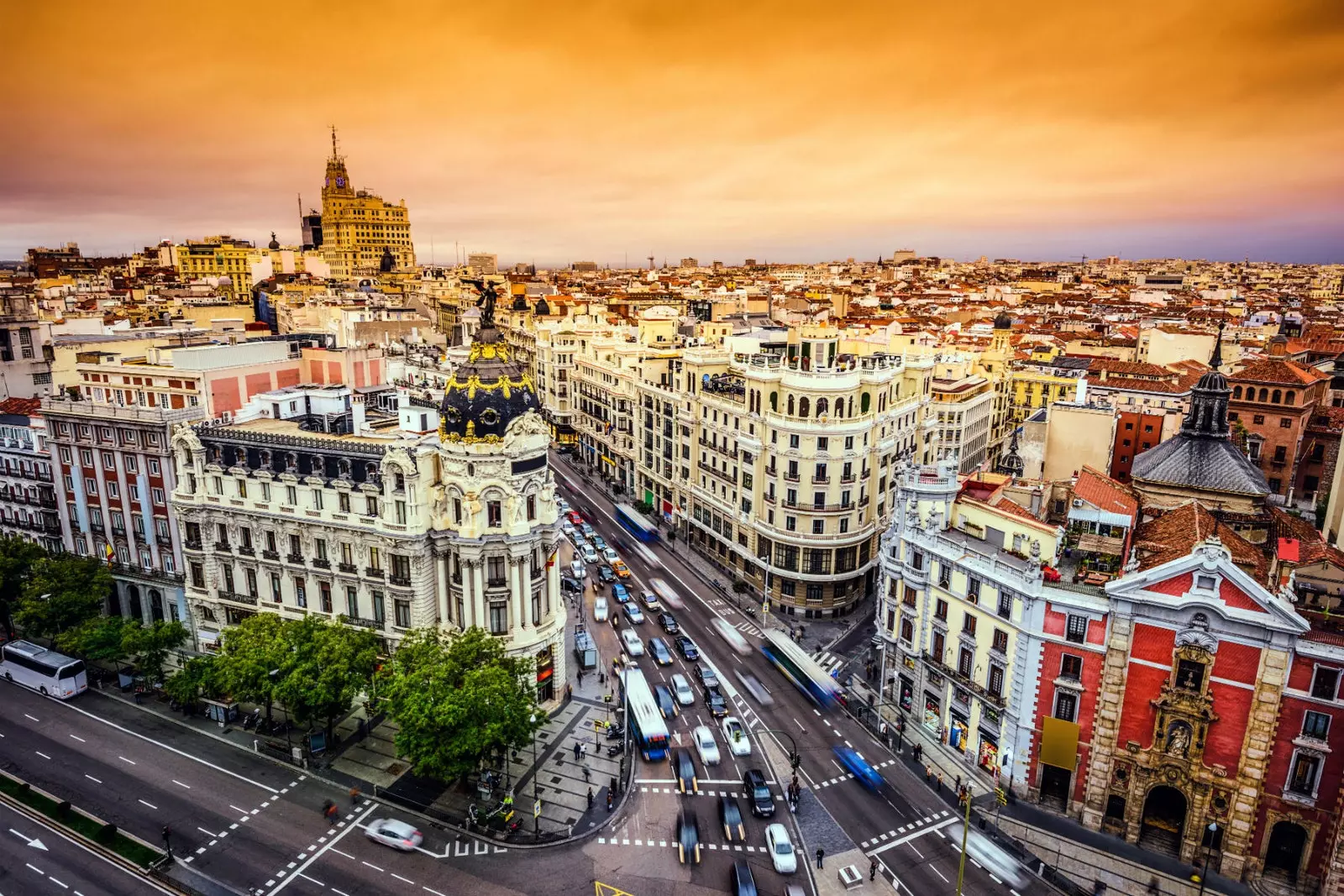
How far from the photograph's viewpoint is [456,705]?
53719mm

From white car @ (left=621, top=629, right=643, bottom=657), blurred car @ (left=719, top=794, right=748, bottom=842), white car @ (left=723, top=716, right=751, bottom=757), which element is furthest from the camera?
white car @ (left=621, top=629, right=643, bottom=657)

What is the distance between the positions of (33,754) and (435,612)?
3321 cm

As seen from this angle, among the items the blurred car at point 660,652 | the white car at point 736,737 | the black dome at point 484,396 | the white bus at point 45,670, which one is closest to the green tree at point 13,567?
the white bus at point 45,670

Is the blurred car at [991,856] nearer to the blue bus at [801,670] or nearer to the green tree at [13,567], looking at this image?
the blue bus at [801,670]

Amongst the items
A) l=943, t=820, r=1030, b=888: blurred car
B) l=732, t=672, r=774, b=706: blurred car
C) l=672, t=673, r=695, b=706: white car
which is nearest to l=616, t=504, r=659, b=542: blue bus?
l=672, t=673, r=695, b=706: white car

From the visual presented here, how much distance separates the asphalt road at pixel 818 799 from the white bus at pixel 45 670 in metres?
49.4

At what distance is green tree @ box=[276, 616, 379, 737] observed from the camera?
193 feet

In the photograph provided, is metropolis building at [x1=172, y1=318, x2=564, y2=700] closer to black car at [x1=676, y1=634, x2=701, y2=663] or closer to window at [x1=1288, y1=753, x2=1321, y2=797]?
black car at [x1=676, y1=634, x2=701, y2=663]

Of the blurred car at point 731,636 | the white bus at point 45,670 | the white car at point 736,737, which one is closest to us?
the white car at point 736,737

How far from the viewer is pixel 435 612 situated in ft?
229

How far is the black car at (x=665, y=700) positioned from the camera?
235 feet

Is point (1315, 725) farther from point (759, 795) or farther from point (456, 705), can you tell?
point (456, 705)

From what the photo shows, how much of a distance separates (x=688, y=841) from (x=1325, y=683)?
43.1m

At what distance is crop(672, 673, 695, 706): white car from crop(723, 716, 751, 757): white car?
493 centimetres
